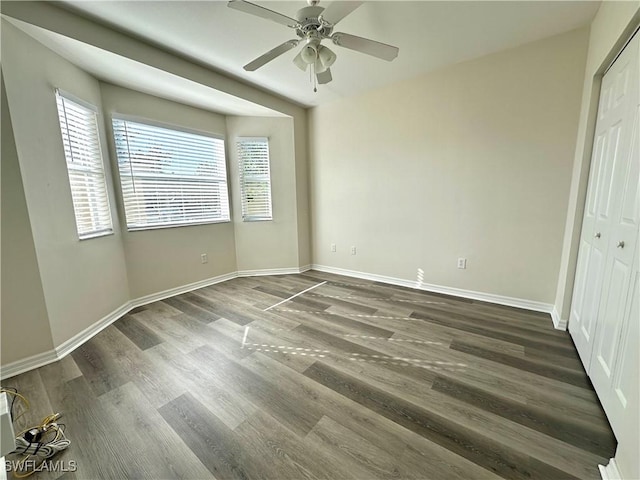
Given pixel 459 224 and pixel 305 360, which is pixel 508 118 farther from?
pixel 305 360

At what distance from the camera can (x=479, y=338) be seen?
2182 millimetres

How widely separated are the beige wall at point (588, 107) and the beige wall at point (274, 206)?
3199 millimetres

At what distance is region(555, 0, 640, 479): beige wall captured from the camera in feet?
4.97

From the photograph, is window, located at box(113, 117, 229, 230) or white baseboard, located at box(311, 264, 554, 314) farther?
window, located at box(113, 117, 229, 230)

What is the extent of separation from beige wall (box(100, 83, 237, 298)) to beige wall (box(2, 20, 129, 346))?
0.35m

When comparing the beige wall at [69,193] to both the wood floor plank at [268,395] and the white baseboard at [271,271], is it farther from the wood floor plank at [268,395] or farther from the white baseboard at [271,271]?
the wood floor plank at [268,395]

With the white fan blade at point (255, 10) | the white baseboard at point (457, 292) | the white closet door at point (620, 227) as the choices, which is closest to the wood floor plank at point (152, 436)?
the white closet door at point (620, 227)

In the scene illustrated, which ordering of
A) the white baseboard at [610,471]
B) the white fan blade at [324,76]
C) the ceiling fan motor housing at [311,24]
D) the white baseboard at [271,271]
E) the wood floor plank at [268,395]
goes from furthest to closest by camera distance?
1. the white baseboard at [271,271]
2. the white fan blade at [324,76]
3. the ceiling fan motor housing at [311,24]
4. the wood floor plank at [268,395]
5. the white baseboard at [610,471]

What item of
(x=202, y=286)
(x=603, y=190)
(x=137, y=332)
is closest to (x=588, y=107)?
(x=603, y=190)

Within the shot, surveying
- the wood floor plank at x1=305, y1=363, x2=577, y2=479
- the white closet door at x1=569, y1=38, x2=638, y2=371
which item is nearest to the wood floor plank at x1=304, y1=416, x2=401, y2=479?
the wood floor plank at x1=305, y1=363, x2=577, y2=479

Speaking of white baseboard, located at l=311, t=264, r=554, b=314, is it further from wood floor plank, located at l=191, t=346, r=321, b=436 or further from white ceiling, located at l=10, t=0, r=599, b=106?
white ceiling, located at l=10, t=0, r=599, b=106

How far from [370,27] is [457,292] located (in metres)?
2.90

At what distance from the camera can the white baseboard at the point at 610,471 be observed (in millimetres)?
1040

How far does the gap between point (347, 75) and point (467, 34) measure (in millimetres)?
1209
